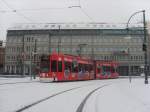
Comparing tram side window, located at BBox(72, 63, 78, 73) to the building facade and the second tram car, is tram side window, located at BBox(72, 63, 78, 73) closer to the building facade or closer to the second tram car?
the second tram car

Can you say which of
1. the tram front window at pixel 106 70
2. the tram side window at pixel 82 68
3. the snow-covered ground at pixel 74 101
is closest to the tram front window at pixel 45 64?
the tram side window at pixel 82 68

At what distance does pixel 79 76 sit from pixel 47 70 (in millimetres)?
7987

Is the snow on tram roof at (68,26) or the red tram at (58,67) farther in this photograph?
the snow on tram roof at (68,26)

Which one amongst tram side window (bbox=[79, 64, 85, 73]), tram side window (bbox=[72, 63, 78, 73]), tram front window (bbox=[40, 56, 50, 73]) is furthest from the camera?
tram side window (bbox=[79, 64, 85, 73])

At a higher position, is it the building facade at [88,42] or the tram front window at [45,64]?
the building facade at [88,42]

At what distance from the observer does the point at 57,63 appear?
40.4m

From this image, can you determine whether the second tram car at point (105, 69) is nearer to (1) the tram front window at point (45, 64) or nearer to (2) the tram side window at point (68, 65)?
(2) the tram side window at point (68, 65)

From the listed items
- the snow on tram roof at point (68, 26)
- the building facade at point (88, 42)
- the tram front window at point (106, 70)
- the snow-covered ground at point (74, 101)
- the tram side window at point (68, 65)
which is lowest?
the snow-covered ground at point (74, 101)

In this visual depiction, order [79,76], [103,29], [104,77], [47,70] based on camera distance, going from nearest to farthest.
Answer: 1. [47,70]
2. [79,76]
3. [104,77]
4. [103,29]

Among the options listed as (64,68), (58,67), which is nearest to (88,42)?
(64,68)

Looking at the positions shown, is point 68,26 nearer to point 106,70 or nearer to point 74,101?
point 106,70

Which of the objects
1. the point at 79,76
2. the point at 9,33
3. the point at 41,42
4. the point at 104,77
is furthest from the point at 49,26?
the point at 79,76

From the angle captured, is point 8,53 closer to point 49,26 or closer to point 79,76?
point 49,26

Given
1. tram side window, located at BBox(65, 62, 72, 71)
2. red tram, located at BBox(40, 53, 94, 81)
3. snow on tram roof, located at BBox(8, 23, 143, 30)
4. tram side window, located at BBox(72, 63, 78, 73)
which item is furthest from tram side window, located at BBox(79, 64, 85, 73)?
snow on tram roof, located at BBox(8, 23, 143, 30)
